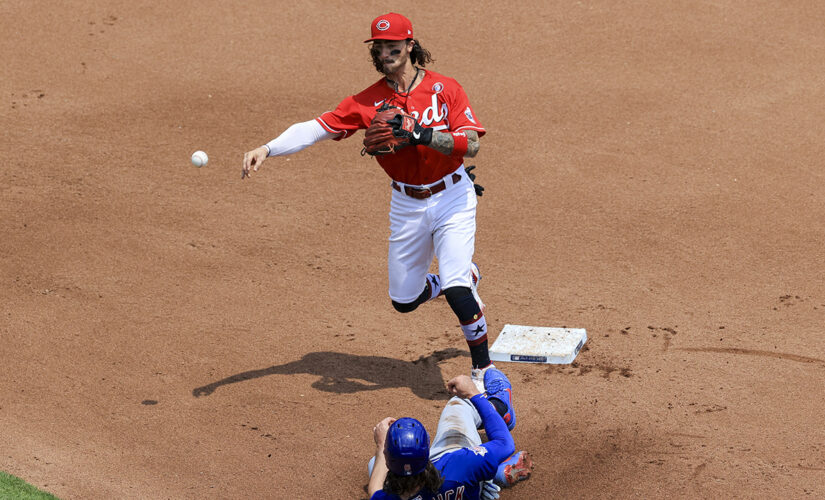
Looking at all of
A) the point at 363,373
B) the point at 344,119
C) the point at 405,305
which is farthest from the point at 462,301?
the point at 344,119

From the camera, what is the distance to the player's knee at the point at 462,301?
24.5ft

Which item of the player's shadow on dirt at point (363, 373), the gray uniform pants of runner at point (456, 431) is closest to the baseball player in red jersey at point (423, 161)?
the player's shadow on dirt at point (363, 373)

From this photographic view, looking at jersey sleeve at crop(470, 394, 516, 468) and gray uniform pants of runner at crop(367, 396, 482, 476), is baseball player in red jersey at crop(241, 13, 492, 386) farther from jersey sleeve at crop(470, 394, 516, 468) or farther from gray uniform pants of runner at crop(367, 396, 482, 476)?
jersey sleeve at crop(470, 394, 516, 468)

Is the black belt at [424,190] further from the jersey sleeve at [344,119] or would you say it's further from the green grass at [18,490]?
the green grass at [18,490]

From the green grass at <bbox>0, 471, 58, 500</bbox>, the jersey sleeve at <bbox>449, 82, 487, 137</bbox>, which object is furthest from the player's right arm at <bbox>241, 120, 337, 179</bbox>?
the green grass at <bbox>0, 471, 58, 500</bbox>

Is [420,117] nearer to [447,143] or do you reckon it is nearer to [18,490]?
[447,143]

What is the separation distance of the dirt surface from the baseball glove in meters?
2.06

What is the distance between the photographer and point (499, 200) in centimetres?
1124

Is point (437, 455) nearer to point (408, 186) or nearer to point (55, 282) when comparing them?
point (408, 186)

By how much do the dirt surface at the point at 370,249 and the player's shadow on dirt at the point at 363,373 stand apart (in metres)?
0.02

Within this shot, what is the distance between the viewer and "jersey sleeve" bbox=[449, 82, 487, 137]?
7.41 meters

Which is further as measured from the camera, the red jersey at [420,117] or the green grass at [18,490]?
the red jersey at [420,117]

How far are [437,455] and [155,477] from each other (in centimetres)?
201

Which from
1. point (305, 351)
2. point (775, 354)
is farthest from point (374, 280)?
point (775, 354)
